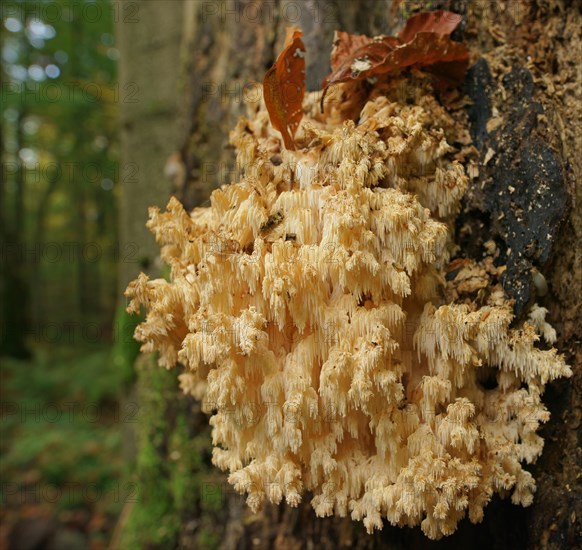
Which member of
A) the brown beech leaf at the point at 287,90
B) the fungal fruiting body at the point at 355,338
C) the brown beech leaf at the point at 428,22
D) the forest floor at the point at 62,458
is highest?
the brown beech leaf at the point at 428,22

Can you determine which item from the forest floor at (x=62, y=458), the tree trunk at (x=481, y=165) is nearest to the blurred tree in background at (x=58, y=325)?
the forest floor at (x=62, y=458)

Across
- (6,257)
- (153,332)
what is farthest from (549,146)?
(6,257)

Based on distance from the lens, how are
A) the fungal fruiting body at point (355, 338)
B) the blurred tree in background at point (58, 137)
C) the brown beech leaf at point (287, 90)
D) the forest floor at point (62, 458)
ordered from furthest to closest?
the blurred tree in background at point (58, 137) < the forest floor at point (62, 458) < the brown beech leaf at point (287, 90) < the fungal fruiting body at point (355, 338)

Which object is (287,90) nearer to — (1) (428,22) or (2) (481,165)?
(1) (428,22)

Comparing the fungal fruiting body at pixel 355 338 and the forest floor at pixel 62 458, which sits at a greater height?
the fungal fruiting body at pixel 355 338

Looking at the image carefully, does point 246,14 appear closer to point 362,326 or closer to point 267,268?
point 267,268

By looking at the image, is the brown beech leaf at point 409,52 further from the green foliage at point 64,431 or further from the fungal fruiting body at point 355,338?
the green foliage at point 64,431

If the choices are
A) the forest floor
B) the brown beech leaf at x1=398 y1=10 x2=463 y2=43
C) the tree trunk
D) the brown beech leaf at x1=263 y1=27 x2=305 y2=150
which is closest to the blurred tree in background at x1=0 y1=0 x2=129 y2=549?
the forest floor
